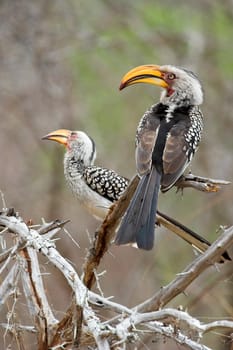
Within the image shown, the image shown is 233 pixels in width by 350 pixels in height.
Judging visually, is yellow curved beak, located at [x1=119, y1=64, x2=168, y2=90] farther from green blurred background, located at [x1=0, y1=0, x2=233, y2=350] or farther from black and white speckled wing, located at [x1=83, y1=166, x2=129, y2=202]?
green blurred background, located at [x1=0, y1=0, x2=233, y2=350]

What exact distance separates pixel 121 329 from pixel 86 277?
2.36ft

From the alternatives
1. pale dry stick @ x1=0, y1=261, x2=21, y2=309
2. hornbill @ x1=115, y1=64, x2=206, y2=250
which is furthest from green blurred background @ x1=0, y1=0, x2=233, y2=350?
pale dry stick @ x1=0, y1=261, x2=21, y2=309

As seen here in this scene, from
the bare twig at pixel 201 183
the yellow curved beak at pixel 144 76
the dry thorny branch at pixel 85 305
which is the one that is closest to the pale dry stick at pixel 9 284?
the dry thorny branch at pixel 85 305

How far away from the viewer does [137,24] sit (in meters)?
9.29

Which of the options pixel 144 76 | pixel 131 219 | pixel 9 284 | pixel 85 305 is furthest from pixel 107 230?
pixel 144 76

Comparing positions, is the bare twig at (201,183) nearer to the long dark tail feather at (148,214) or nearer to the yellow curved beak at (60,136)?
the long dark tail feather at (148,214)

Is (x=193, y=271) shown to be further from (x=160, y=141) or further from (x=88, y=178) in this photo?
(x=88, y=178)

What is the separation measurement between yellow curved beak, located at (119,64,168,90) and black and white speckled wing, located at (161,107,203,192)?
0.28 metres

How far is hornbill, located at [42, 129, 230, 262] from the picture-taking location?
16.4ft

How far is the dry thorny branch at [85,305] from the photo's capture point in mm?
2834

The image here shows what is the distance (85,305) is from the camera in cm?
297

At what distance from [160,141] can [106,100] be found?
218 inches

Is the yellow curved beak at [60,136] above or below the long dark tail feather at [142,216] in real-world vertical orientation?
above

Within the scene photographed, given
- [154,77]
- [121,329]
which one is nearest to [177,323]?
[121,329]
